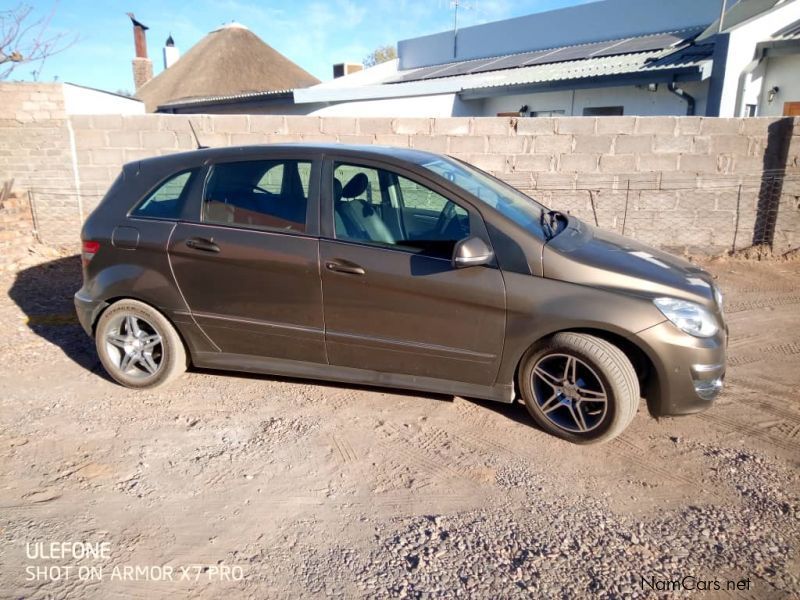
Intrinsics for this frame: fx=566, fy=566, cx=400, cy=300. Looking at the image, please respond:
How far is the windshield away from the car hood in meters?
0.27

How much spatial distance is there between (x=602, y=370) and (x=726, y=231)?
5.90 m

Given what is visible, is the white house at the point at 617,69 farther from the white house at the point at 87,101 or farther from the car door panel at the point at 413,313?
the car door panel at the point at 413,313

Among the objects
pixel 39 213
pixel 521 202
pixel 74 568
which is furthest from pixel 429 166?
pixel 39 213

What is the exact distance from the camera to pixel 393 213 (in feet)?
12.2

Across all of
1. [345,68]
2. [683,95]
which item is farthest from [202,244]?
[345,68]

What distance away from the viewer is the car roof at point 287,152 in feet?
12.3

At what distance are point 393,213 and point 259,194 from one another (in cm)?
94

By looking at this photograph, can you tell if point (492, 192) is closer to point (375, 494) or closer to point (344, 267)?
point (344, 267)

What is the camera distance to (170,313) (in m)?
4.02

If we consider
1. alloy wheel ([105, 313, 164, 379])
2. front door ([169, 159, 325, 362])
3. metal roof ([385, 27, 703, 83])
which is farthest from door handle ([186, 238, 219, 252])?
metal roof ([385, 27, 703, 83])

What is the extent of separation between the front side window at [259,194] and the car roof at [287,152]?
80 mm

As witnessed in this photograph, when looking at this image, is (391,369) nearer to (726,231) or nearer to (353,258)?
(353,258)

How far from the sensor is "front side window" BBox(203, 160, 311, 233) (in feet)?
12.3

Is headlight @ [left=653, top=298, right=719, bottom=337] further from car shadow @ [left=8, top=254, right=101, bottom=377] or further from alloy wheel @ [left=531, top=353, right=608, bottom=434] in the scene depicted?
car shadow @ [left=8, top=254, right=101, bottom=377]
